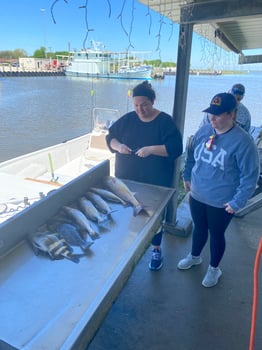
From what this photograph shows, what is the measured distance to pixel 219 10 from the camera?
7.92ft

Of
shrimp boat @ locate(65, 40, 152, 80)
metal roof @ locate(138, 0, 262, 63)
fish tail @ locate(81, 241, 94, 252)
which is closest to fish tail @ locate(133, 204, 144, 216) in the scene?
fish tail @ locate(81, 241, 94, 252)

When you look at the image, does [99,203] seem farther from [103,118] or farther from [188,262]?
[103,118]

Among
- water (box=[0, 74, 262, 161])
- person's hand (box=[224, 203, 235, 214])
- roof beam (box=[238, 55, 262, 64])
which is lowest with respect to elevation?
water (box=[0, 74, 262, 161])

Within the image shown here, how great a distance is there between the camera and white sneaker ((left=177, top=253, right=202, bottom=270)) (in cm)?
244

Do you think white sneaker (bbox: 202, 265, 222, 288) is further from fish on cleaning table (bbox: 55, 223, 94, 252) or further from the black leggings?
fish on cleaning table (bbox: 55, 223, 94, 252)

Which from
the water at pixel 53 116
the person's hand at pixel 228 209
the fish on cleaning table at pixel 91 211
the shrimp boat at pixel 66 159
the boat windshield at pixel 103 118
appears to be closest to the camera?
the fish on cleaning table at pixel 91 211

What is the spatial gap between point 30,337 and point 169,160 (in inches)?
58.3

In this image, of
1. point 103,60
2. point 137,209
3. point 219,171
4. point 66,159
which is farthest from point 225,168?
point 103,60

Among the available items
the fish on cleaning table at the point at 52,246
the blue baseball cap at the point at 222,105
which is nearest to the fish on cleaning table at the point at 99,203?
the fish on cleaning table at the point at 52,246

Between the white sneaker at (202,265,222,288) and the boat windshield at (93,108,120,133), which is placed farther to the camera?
the boat windshield at (93,108,120,133)

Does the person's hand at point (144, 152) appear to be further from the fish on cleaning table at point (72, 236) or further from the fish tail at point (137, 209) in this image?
the fish on cleaning table at point (72, 236)

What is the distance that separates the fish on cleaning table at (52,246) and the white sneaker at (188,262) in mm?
1463

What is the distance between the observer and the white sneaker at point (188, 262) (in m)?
2.44

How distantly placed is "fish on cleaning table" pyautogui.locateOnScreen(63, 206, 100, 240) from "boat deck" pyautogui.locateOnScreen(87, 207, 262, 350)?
2.74ft
